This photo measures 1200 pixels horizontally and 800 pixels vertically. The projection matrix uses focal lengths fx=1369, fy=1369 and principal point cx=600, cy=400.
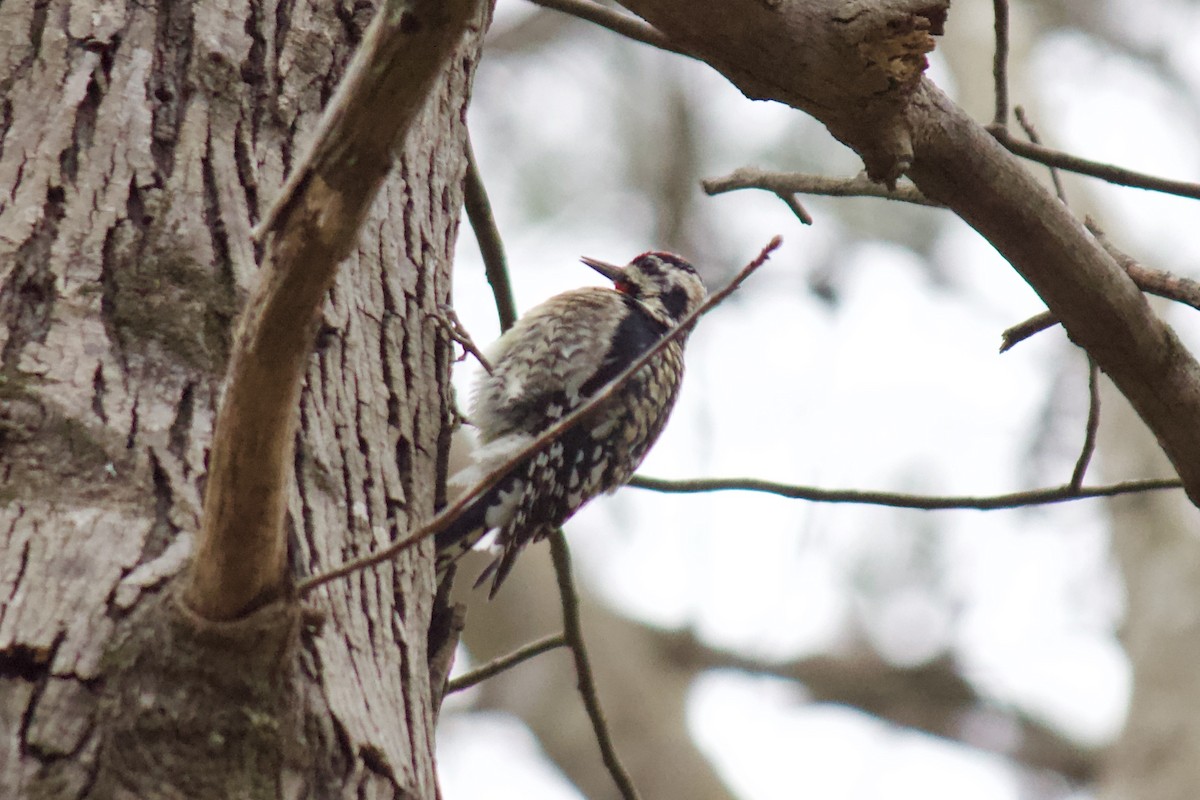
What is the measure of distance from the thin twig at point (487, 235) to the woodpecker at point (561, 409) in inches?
14.0

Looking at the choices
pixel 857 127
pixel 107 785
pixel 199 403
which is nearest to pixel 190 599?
pixel 107 785

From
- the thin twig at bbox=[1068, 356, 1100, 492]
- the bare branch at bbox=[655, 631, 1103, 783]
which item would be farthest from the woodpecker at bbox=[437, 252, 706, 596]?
the bare branch at bbox=[655, 631, 1103, 783]

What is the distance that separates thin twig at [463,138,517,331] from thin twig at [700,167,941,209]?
32.7 inches

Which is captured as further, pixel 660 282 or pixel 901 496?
pixel 660 282

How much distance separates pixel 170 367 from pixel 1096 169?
1.86 meters

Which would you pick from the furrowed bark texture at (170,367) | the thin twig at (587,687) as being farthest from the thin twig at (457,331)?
the thin twig at (587,687)

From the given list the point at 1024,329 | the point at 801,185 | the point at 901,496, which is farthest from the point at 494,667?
the point at 1024,329

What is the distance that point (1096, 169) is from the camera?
279cm

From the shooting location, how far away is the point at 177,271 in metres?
2.14

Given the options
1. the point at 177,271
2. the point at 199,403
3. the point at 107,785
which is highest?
the point at 177,271

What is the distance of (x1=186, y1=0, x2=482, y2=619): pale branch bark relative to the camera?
1310 mm

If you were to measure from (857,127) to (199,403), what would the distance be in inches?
43.9

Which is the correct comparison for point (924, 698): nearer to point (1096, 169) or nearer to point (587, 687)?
point (587, 687)

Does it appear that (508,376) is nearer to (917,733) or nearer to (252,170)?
(252,170)
